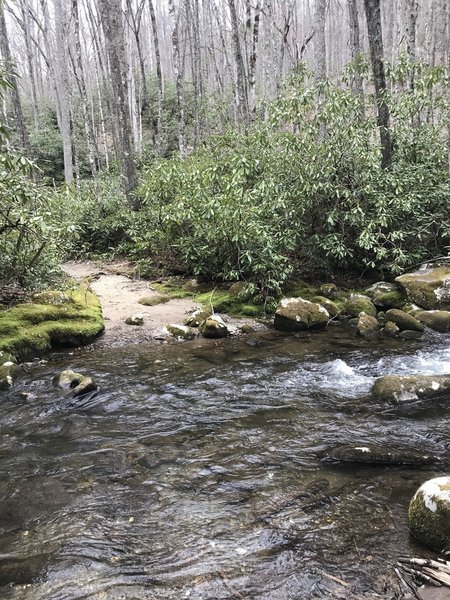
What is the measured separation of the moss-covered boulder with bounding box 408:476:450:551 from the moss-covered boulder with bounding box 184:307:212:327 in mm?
5699

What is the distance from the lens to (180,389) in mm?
5969

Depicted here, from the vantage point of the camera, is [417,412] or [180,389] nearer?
[417,412]

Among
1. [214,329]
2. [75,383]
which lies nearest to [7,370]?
[75,383]

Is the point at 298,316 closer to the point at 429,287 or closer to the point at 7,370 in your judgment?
the point at 429,287

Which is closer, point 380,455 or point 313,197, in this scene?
point 380,455

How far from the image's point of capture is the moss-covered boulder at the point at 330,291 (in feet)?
31.5

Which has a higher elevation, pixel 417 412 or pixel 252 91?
pixel 252 91

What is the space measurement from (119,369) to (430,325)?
5.50 meters

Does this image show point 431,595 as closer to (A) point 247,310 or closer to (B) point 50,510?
(B) point 50,510

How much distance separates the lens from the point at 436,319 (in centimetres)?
817

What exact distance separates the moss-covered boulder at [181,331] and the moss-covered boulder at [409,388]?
3473mm

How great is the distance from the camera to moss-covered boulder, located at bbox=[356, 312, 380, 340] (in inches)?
314

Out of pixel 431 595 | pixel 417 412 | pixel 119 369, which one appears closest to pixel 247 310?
pixel 119 369

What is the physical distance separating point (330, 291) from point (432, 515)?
698cm
